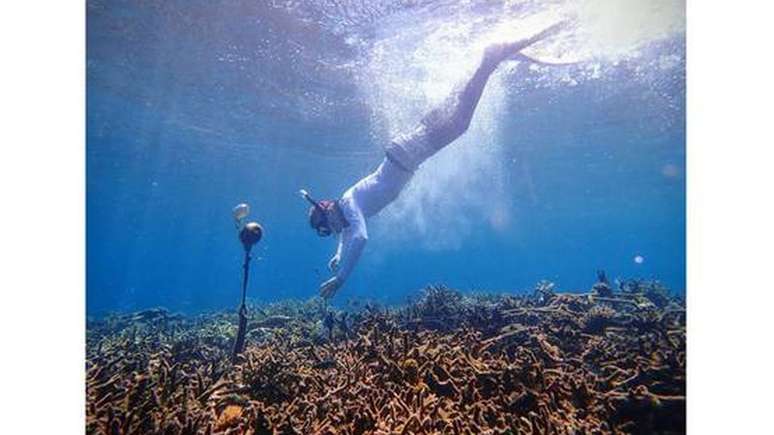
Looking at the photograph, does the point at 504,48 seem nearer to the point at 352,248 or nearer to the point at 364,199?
the point at 364,199

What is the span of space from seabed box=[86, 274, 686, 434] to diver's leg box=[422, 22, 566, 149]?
14.0 feet

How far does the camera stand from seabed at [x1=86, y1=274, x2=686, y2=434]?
3.94 meters

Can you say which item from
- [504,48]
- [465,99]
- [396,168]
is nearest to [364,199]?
[396,168]

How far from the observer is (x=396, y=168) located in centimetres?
1019

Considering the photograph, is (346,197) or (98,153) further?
(98,153)

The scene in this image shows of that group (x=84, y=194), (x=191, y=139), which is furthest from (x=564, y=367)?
(x=191, y=139)

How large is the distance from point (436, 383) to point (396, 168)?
6.40 m

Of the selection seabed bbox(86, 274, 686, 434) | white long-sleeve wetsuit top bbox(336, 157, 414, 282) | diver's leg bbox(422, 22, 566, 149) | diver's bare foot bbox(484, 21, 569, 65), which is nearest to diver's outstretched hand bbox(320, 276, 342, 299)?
white long-sleeve wetsuit top bbox(336, 157, 414, 282)

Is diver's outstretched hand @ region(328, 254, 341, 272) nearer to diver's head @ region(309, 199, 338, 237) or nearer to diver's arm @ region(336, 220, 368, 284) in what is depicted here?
diver's arm @ region(336, 220, 368, 284)

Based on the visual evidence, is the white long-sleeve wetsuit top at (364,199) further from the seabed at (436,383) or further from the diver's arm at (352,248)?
the seabed at (436,383)

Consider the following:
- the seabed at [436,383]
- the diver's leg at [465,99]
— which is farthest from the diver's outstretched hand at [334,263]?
the diver's leg at [465,99]
